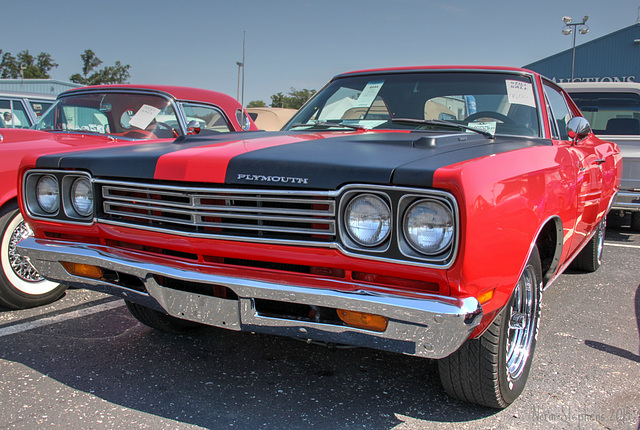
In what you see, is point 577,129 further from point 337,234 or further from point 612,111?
point 612,111

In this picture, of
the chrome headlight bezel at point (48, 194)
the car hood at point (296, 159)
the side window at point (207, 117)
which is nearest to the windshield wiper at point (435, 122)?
the car hood at point (296, 159)

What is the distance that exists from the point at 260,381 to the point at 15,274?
1.92 m

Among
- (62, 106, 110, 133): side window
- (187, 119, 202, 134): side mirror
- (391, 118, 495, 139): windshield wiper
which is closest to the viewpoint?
(391, 118, 495, 139): windshield wiper

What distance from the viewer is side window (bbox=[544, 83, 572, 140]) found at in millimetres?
3326

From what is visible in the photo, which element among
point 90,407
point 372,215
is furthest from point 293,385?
point 372,215

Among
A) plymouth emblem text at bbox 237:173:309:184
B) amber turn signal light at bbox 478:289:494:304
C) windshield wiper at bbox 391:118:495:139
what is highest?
windshield wiper at bbox 391:118:495:139

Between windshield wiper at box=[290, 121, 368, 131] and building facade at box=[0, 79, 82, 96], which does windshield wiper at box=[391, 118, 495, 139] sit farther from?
building facade at box=[0, 79, 82, 96]

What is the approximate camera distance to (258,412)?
7.27 ft

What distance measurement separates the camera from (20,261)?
3451 millimetres

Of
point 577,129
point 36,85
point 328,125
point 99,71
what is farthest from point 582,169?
point 99,71

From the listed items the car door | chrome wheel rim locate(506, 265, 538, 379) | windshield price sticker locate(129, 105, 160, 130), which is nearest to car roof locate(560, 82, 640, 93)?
the car door

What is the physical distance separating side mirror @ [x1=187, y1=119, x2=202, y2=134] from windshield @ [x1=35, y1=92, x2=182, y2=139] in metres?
0.15

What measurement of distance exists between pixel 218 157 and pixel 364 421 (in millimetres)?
1191

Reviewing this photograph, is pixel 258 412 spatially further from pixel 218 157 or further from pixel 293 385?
pixel 218 157
